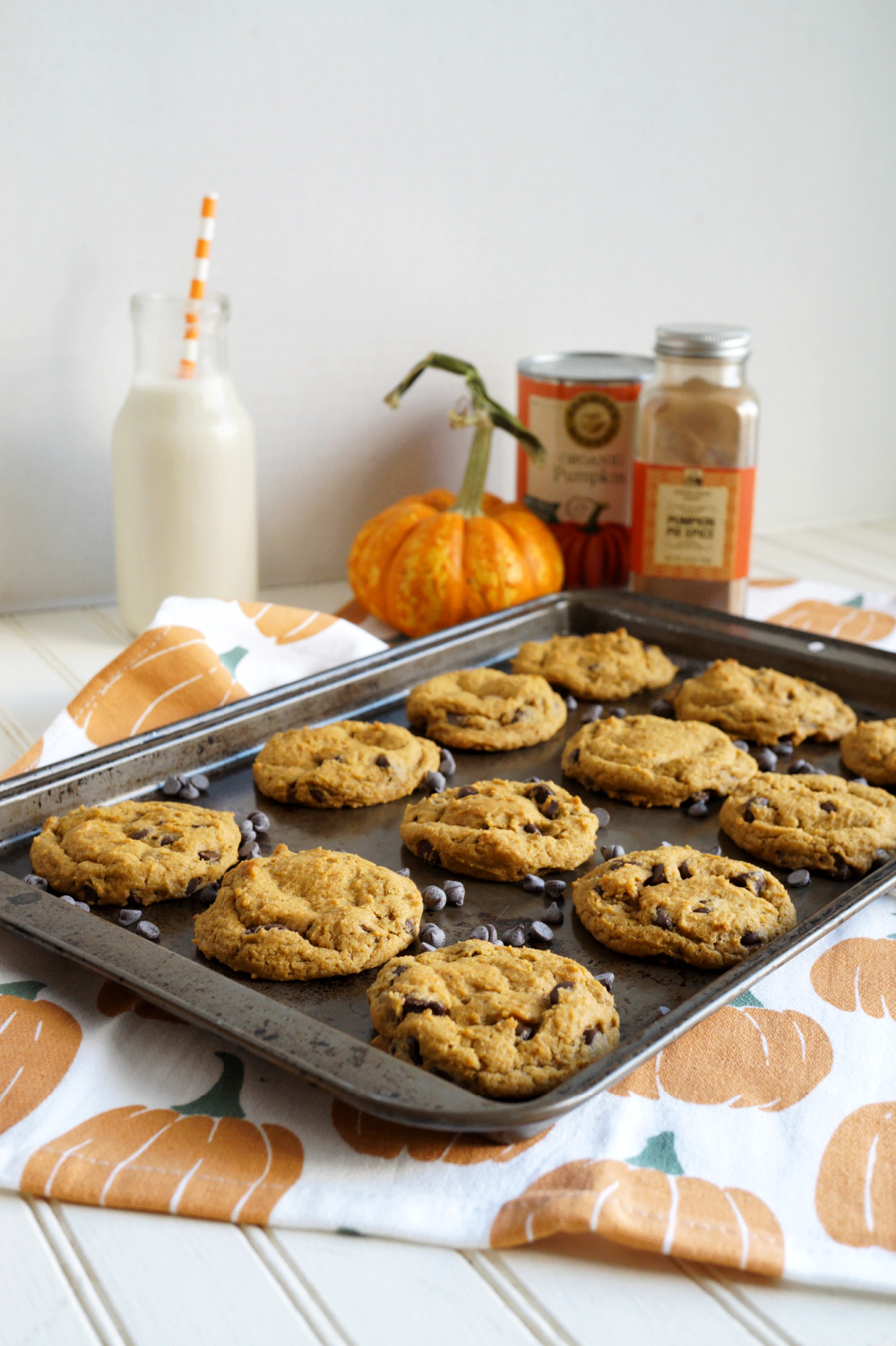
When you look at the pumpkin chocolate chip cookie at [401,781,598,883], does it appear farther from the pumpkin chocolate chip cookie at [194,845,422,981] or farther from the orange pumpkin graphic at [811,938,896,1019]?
the orange pumpkin graphic at [811,938,896,1019]

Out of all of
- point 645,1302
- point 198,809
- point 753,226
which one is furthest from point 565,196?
point 645,1302

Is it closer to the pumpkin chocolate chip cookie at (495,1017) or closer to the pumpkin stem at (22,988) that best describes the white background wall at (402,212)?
the pumpkin stem at (22,988)

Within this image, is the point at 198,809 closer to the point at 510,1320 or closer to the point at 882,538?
the point at 510,1320

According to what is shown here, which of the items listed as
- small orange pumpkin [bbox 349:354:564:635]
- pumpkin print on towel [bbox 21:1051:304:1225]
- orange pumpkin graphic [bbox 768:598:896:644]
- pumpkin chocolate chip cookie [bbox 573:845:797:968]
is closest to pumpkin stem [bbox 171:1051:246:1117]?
pumpkin print on towel [bbox 21:1051:304:1225]

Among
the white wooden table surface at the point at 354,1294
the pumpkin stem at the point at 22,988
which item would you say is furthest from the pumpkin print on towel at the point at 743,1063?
the pumpkin stem at the point at 22,988

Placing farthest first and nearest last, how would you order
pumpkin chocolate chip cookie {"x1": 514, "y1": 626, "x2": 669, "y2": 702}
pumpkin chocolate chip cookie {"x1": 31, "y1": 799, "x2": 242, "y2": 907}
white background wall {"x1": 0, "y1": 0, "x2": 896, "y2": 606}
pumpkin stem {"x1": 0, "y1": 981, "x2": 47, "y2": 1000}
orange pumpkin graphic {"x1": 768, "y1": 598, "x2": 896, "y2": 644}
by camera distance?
orange pumpkin graphic {"x1": 768, "y1": 598, "x2": 896, "y2": 644} → white background wall {"x1": 0, "y1": 0, "x2": 896, "y2": 606} → pumpkin chocolate chip cookie {"x1": 514, "y1": 626, "x2": 669, "y2": 702} → pumpkin chocolate chip cookie {"x1": 31, "y1": 799, "x2": 242, "y2": 907} → pumpkin stem {"x1": 0, "y1": 981, "x2": 47, "y2": 1000}

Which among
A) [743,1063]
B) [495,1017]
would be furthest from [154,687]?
[743,1063]
